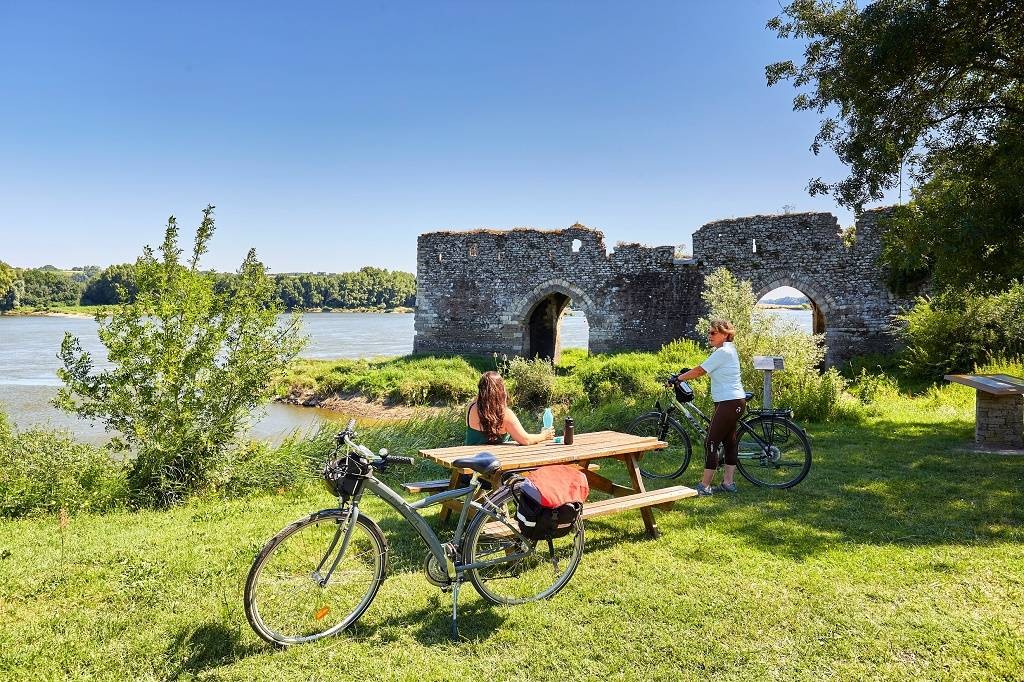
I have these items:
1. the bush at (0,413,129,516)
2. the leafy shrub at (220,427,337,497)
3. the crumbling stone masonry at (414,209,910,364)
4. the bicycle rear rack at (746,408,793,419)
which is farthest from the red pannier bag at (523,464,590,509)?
the crumbling stone masonry at (414,209,910,364)

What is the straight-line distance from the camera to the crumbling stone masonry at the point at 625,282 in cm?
1862

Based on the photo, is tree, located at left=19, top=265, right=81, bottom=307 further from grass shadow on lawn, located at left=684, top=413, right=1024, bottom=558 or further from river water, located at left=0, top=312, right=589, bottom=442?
grass shadow on lawn, located at left=684, top=413, right=1024, bottom=558

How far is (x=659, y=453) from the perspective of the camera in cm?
765

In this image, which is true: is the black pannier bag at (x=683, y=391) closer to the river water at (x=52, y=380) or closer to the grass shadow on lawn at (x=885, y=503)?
the grass shadow on lawn at (x=885, y=503)

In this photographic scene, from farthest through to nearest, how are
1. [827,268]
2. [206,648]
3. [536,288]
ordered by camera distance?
[536,288] < [827,268] < [206,648]

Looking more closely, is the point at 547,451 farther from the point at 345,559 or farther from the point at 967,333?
the point at 967,333

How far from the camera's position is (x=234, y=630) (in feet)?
10.6

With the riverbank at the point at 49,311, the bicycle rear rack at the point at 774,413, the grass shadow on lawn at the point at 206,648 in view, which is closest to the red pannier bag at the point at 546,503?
the grass shadow on lawn at the point at 206,648

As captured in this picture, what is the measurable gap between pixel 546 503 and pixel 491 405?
4.31 ft

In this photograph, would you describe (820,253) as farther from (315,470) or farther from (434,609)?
(434,609)

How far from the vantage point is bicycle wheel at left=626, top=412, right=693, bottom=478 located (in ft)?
21.1

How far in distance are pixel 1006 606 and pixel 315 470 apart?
564 cm

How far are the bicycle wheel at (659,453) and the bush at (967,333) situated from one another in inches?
387

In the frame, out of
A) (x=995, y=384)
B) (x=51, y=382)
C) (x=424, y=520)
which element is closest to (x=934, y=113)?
(x=995, y=384)
